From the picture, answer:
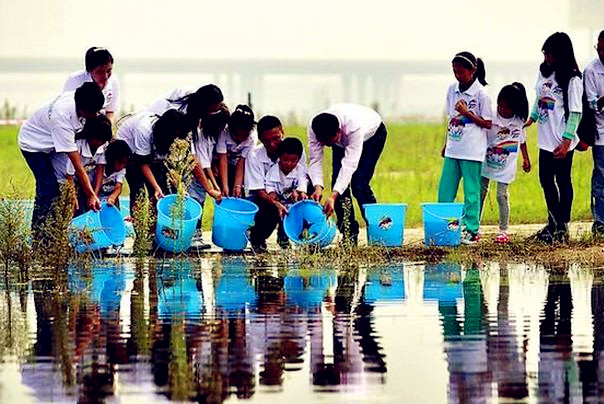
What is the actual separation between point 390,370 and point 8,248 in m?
4.91

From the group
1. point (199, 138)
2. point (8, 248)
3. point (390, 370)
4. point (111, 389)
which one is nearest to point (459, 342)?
point (390, 370)

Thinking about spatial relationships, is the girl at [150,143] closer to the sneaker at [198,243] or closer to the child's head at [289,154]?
the sneaker at [198,243]

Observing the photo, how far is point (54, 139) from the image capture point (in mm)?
13336

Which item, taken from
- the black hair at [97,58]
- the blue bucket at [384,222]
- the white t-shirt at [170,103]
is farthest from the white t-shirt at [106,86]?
the blue bucket at [384,222]

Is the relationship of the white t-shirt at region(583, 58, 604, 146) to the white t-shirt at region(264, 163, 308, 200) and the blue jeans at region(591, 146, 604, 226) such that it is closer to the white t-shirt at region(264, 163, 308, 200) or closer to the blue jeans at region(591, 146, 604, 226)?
the blue jeans at region(591, 146, 604, 226)

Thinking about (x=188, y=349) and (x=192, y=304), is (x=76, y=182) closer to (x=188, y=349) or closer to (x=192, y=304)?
(x=192, y=304)

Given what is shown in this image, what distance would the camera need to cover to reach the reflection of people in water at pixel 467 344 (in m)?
7.53

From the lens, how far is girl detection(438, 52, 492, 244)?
14359 mm

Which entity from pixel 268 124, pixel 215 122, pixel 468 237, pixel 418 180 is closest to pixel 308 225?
pixel 268 124

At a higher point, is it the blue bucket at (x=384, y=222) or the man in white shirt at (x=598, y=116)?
the man in white shirt at (x=598, y=116)

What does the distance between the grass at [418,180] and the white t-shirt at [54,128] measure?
0.34m

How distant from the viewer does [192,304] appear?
10.7 meters

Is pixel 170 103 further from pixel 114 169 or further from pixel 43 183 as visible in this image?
pixel 43 183

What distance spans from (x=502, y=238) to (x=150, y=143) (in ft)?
9.86
